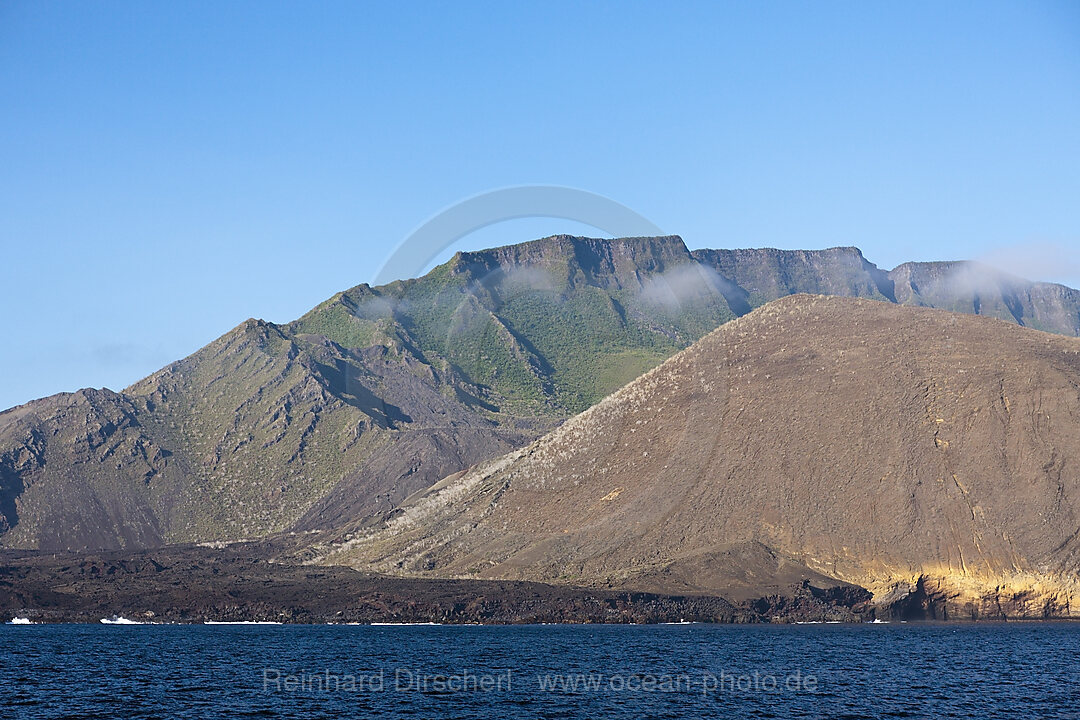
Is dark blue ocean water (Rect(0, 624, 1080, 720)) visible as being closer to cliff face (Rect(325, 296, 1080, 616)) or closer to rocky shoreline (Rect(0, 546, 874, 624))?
rocky shoreline (Rect(0, 546, 874, 624))

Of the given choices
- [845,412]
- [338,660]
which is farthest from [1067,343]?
[338,660]

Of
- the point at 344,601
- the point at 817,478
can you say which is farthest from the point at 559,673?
the point at 817,478

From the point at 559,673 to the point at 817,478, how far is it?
7420cm

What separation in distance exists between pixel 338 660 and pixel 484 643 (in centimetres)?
1956

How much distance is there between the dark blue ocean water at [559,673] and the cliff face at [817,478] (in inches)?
538

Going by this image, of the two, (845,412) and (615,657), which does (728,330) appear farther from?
(615,657)

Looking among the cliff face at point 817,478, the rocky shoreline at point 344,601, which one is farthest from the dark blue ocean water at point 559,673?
the cliff face at point 817,478

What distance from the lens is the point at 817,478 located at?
148 metres

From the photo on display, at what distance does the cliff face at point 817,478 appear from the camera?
5335 inches

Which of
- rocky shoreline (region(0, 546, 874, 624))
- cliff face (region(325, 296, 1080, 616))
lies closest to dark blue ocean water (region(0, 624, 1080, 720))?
rocky shoreline (region(0, 546, 874, 624))

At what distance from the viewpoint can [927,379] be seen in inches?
6171

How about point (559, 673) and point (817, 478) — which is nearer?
point (559, 673)

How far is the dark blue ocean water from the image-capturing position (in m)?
65.6

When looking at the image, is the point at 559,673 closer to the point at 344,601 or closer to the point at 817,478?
the point at 344,601
